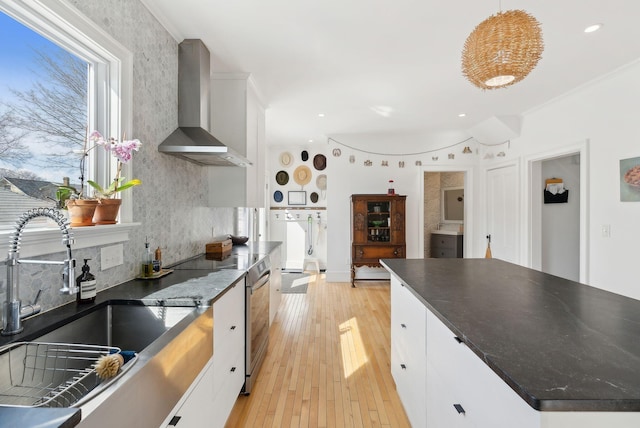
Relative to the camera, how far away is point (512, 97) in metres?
3.57

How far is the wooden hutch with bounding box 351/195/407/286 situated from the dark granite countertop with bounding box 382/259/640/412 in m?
3.20

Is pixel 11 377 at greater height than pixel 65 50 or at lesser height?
lesser

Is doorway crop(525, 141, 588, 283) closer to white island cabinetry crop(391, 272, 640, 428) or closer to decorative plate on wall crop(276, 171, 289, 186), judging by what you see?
white island cabinetry crop(391, 272, 640, 428)

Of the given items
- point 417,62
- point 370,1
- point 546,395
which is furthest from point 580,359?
point 417,62

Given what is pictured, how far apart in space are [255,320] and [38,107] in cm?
170

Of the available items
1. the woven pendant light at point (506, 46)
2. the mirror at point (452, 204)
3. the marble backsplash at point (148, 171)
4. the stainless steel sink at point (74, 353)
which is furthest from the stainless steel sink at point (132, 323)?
the mirror at point (452, 204)

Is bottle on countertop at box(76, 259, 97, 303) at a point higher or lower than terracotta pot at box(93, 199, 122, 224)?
lower

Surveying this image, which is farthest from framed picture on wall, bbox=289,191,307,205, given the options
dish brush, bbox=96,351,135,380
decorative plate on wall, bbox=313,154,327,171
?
dish brush, bbox=96,351,135,380

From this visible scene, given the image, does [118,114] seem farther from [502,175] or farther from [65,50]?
[502,175]

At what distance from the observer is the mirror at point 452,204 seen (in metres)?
6.01

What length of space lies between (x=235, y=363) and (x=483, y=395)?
4.66 ft

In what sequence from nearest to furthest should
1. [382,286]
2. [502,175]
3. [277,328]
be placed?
[277,328]
[502,175]
[382,286]

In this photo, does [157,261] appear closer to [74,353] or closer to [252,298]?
[252,298]

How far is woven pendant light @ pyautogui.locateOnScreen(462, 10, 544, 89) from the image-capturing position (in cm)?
137
